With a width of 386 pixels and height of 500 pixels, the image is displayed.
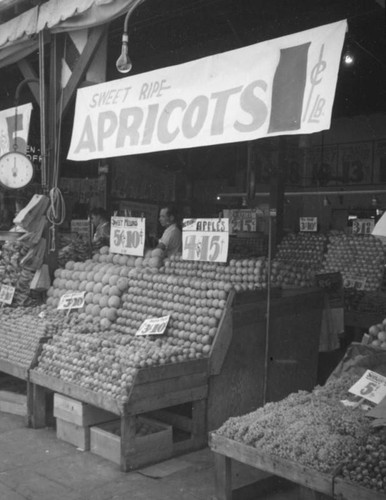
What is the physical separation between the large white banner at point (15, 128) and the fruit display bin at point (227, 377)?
3.59 meters

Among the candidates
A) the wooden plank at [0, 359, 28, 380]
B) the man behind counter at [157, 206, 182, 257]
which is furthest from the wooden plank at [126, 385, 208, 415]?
the man behind counter at [157, 206, 182, 257]

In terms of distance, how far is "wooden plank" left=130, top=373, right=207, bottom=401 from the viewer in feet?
15.0

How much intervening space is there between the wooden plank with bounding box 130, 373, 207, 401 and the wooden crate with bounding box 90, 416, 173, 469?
353 mm

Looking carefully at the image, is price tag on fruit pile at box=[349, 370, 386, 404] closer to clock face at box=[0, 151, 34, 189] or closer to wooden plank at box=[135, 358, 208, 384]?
wooden plank at box=[135, 358, 208, 384]

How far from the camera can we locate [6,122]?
319 inches

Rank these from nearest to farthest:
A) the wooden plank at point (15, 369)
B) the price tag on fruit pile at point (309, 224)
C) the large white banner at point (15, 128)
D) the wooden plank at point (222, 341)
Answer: the wooden plank at point (222, 341) → the wooden plank at point (15, 369) → the large white banner at point (15, 128) → the price tag on fruit pile at point (309, 224)

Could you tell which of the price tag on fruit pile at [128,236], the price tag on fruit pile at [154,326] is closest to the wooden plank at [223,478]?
the price tag on fruit pile at [154,326]

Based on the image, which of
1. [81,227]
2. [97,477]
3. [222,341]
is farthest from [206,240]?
[81,227]

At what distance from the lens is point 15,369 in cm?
575

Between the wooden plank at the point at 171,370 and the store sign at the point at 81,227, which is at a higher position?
the store sign at the point at 81,227

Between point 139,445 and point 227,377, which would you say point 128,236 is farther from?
point 139,445

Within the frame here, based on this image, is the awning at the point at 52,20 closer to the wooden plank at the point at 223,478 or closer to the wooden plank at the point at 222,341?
the wooden plank at the point at 222,341

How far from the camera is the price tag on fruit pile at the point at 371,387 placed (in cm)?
396

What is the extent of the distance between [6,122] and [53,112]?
1.17 meters
